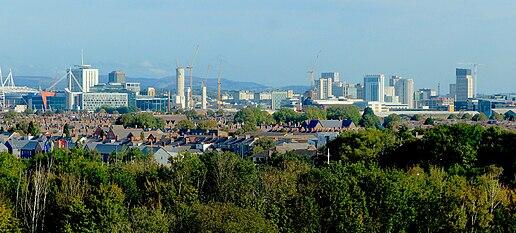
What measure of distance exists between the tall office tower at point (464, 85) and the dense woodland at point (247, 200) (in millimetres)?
143163

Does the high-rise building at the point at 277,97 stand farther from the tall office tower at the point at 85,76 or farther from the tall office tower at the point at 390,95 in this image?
the tall office tower at the point at 85,76

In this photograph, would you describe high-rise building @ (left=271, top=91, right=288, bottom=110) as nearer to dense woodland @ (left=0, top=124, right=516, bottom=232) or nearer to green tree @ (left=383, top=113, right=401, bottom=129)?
green tree @ (left=383, top=113, right=401, bottom=129)

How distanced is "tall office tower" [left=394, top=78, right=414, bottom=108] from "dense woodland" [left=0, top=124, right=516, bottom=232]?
473ft

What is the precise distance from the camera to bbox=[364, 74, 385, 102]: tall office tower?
A: 168750 millimetres

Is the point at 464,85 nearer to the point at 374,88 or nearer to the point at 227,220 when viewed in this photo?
the point at 374,88

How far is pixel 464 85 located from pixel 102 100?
191ft

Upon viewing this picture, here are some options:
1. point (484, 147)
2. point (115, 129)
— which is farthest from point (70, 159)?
point (115, 129)

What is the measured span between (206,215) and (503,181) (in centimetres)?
946

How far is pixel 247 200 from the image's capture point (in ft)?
64.8

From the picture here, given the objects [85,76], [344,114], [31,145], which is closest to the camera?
[31,145]

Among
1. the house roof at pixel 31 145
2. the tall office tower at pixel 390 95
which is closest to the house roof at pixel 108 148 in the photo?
the house roof at pixel 31 145

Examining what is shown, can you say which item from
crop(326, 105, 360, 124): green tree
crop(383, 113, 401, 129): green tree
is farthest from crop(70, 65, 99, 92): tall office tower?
crop(383, 113, 401, 129): green tree

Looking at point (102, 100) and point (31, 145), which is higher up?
point (102, 100)

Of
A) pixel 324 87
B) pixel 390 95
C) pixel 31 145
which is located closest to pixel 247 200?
pixel 31 145
